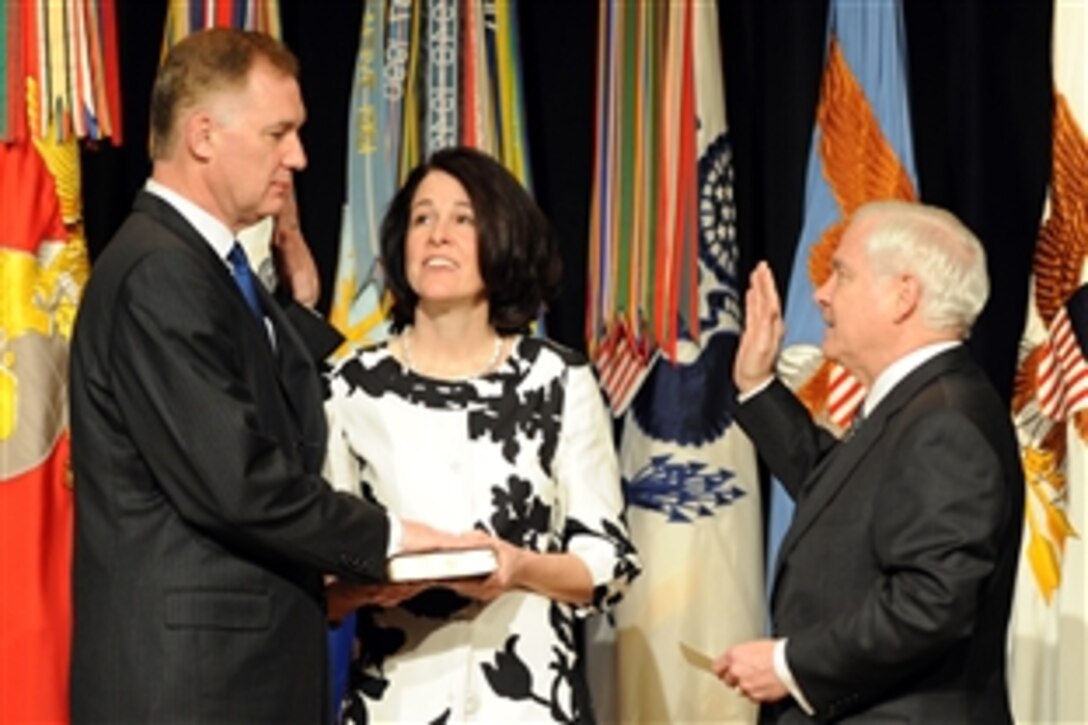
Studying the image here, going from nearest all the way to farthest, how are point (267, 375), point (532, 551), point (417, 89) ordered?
point (267, 375) → point (532, 551) → point (417, 89)

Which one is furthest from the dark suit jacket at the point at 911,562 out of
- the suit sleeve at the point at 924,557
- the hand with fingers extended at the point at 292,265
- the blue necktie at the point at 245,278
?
the hand with fingers extended at the point at 292,265

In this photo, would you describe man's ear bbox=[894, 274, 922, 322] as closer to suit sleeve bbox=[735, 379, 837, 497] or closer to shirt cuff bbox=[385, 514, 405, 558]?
suit sleeve bbox=[735, 379, 837, 497]

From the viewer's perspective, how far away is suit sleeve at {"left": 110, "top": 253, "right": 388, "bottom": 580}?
256 cm

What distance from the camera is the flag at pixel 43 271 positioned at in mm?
4039

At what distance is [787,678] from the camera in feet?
9.50

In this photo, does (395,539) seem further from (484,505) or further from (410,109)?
(410,109)

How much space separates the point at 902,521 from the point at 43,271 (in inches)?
81.6

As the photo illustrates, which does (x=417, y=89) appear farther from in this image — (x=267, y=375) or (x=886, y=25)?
(x=267, y=375)

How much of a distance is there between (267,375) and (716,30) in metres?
2.15

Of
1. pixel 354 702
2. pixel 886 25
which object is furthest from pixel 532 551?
pixel 886 25

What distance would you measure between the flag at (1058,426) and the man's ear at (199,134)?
6.55 feet

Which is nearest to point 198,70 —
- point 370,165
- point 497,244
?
point 497,244

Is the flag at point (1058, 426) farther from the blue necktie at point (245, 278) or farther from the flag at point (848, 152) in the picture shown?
the blue necktie at point (245, 278)

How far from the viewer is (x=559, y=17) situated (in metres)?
4.86
